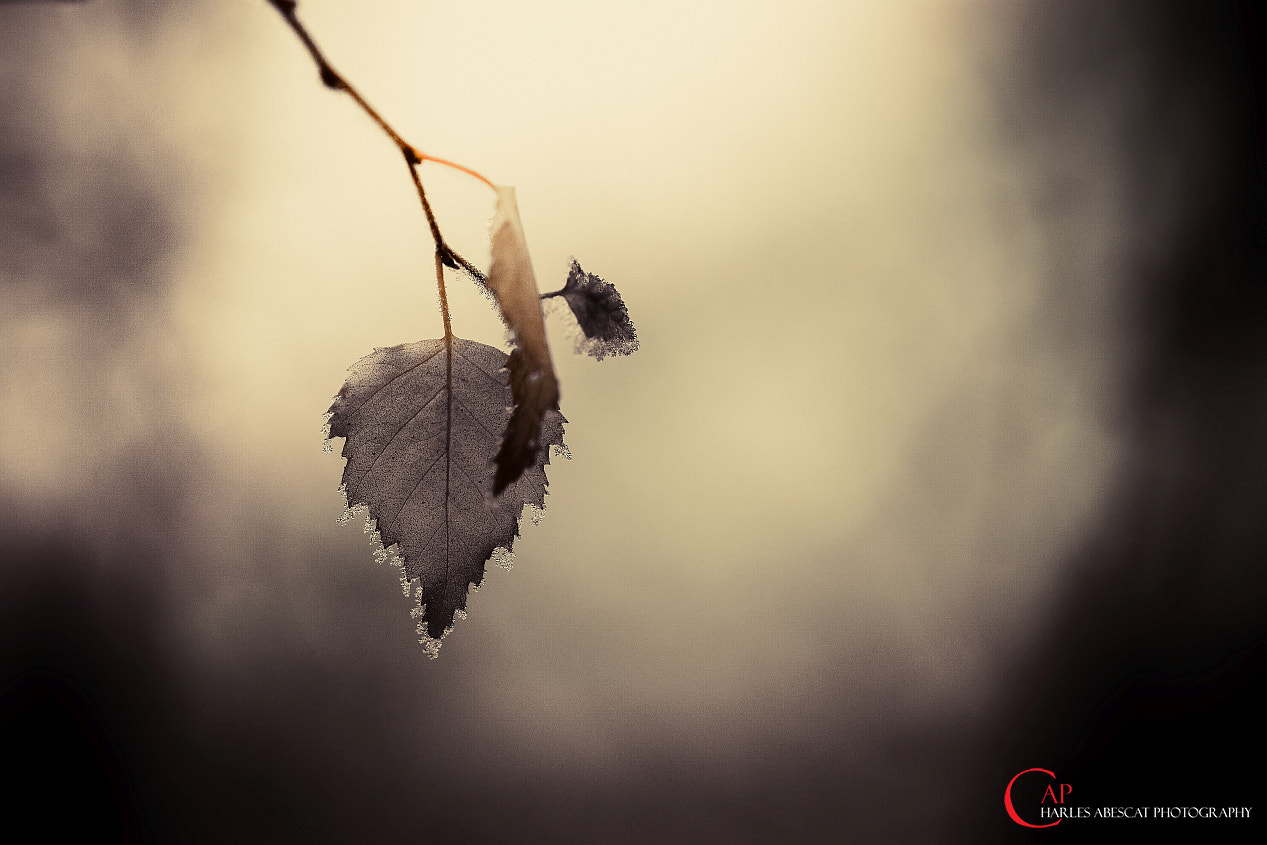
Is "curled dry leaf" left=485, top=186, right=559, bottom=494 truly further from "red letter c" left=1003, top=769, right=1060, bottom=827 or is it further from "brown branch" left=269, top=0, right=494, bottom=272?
"red letter c" left=1003, top=769, right=1060, bottom=827

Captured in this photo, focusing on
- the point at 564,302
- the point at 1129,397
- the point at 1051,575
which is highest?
the point at 564,302

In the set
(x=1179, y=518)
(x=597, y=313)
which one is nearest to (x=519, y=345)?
(x=597, y=313)

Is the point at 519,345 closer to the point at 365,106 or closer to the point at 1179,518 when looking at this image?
the point at 365,106

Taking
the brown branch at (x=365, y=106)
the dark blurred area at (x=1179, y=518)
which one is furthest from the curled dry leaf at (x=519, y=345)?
the dark blurred area at (x=1179, y=518)

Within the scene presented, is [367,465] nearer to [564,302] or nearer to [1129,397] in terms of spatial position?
[564,302]

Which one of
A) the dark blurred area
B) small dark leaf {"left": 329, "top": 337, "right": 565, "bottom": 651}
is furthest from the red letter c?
small dark leaf {"left": 329, "top": 337, "right": 565, "bottom": 651}

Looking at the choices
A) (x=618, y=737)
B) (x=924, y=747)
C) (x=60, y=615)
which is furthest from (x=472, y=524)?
(x=60, y=615)
